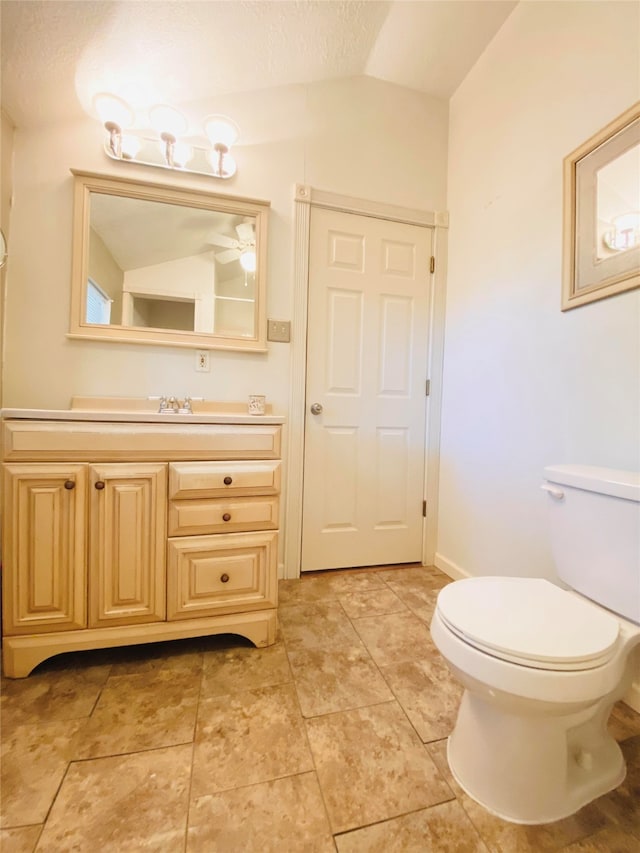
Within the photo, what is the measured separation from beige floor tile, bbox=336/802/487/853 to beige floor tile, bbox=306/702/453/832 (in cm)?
2

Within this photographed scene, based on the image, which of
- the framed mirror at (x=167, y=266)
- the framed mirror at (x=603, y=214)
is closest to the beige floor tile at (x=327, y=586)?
the framed mirror at (x=167, y=266)

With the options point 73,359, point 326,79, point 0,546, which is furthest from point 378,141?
point 0,546

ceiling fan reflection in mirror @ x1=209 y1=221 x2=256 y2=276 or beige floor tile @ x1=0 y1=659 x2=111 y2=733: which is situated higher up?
ceiling fan reflection in mirror @ x1=209 y1=221 x2=256 y2=276

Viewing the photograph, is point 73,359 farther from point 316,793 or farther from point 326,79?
point 326,79

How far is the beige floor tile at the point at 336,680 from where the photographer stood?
1.03 metres

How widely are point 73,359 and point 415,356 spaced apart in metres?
1.66

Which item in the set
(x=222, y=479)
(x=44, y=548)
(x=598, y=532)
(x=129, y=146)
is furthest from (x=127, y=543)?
(x=129, y=146)

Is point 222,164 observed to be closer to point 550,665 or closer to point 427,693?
point 550,665

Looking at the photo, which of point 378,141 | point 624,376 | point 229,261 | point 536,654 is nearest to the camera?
point 536,654

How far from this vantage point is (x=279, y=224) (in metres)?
1.72

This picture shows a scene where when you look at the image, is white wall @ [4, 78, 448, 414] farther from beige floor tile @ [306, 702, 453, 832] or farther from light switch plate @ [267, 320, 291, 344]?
beige floor tile @ [306, 702, 453, 832]

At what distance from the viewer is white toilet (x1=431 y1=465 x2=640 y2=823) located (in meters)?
0.68

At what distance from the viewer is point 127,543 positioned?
114 centimetres

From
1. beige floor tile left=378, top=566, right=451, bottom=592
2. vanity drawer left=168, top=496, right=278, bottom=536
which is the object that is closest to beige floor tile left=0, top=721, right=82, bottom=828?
vanity drawer left=168, top=496, right=278, bottom=536
